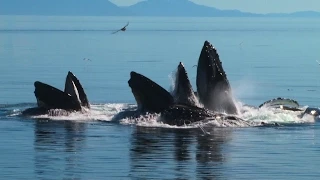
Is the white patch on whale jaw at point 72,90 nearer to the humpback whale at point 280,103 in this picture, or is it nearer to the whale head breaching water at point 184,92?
the whale head breaching water at point 184,92

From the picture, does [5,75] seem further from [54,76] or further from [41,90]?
[41,90]

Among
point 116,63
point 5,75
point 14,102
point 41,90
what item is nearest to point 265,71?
point 116,63

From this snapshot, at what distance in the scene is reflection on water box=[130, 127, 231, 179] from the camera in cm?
2108

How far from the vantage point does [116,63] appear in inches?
2566

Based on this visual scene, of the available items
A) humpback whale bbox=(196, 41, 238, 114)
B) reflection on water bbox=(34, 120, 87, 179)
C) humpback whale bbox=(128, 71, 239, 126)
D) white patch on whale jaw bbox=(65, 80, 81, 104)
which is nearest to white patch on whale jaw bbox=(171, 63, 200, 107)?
humpback whale bbox=(196, 41, 238, 114)

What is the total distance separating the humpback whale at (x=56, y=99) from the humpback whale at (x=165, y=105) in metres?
2.60

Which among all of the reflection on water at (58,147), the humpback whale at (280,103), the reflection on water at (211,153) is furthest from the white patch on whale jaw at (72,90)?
the humpback whale at (280,103)

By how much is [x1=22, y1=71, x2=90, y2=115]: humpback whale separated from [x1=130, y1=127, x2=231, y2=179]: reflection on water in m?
3.31

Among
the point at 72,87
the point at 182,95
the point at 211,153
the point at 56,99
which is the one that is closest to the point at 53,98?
the point at 56,99

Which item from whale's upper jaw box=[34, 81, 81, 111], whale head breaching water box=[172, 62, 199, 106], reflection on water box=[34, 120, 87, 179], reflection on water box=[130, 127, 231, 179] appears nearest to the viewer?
reflection on water box=[130, 127, 231, 179]

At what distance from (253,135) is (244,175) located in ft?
21.1

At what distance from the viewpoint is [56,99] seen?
1217 inches

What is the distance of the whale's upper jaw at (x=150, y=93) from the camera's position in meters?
29.0

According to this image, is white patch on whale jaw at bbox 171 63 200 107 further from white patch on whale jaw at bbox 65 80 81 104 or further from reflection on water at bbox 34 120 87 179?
white patch on whale jaw at bbox 65 80 81 104
